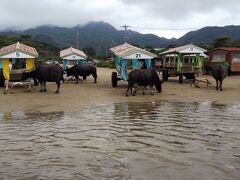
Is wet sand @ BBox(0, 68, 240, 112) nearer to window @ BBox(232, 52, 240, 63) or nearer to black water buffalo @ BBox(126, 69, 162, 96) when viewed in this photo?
black water buffalo @ BBox(126, 69, 162, 96)

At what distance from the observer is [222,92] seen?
1723cm

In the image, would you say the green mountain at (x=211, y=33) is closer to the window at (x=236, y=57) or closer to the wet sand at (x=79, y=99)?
the window at (x=236, y=57)

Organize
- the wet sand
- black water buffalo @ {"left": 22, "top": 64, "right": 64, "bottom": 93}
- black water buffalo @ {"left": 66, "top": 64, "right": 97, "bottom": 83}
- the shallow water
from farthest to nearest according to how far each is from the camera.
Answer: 1. black water buffalo @ {"left": 66, "top": 64, "right": 97, "bottom": 83}
2. black water buffalo @ {"left": 22, "top": 64, "right": 64, "bottom": 93}
3. the wet sand
4. the shallow water

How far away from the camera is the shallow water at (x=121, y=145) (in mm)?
5660

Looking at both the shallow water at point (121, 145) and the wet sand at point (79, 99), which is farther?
the wet sand at point (79, 99)

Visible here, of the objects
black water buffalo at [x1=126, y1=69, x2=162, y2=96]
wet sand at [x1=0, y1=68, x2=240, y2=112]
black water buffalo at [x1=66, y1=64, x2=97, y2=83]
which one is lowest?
wet sand at [x1=0, y1=68, x2=240, y2=112]

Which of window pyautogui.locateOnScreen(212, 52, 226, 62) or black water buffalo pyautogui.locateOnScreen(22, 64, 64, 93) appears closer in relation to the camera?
black water buffalo pyautogui.locateOnScreen(22, 64, 64, 93)

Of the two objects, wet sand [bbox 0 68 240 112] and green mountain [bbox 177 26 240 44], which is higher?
green mountain [bbox 177 26 240 44]

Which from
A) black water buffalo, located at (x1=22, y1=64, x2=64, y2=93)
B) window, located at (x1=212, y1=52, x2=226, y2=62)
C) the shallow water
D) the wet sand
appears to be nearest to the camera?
the shallow water

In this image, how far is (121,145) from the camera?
7.24 m

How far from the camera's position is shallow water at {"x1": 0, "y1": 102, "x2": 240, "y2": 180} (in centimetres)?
566

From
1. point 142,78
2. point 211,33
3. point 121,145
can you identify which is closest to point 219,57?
point 142,78

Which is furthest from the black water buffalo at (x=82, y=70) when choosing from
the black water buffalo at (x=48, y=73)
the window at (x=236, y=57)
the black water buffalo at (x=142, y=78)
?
the window at (x=236, y=57)

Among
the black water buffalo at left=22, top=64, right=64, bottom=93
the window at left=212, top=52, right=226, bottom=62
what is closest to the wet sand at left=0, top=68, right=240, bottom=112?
the black water buffalo at left=22, top=64, right=64, bottom=93
